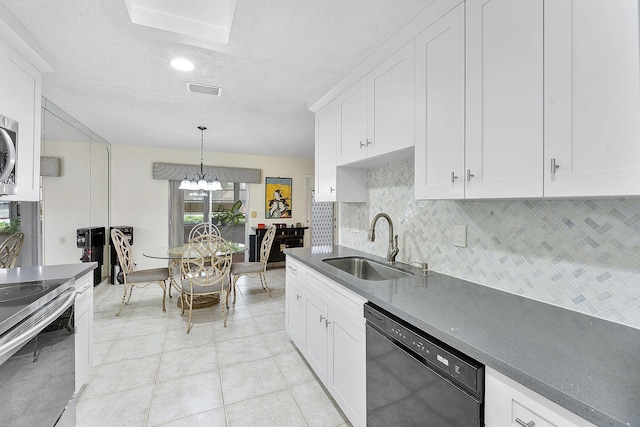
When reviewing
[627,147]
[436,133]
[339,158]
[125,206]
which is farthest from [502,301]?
[125,206]

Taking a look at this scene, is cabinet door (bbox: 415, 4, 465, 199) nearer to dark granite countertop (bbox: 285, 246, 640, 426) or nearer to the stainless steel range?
dark granite countertop (bbox: 285, 246, 640, 426)

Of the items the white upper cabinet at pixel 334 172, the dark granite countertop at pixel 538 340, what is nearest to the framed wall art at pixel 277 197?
the white upper cabinet at pixel 334 172

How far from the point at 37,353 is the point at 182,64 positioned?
202cm

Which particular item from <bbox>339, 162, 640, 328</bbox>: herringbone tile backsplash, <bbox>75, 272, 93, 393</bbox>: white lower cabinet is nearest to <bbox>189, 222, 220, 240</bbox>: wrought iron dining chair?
<bbox>75, 272, 93, 393</bbox>: white lower cabinet

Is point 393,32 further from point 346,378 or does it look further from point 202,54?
point 346,378

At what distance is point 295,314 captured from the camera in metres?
2.51

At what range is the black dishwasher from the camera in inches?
35.5

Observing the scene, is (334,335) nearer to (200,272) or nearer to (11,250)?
(200,272)

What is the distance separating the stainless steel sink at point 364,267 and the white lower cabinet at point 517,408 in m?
1.18

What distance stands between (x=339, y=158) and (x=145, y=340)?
8.52ft

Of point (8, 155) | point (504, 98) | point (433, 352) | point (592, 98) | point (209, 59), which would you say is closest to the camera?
point (592, 98)

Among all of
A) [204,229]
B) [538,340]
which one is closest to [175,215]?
[204,229]

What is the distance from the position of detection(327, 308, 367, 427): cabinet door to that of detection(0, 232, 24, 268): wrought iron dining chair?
262cm

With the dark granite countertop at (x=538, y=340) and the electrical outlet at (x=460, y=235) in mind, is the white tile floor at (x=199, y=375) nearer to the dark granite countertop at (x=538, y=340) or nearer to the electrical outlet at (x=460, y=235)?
the dark granite countertop at (x=538, y=340)
